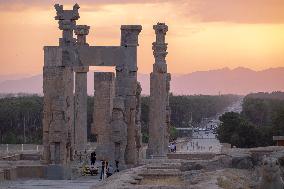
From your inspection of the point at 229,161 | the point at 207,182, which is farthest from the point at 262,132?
the point at 207,182

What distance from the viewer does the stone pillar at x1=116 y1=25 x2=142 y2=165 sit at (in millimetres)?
31219

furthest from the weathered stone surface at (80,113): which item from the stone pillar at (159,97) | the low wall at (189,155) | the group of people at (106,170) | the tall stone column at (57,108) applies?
the group of people at (106,170)

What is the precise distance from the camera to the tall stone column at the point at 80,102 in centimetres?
3728

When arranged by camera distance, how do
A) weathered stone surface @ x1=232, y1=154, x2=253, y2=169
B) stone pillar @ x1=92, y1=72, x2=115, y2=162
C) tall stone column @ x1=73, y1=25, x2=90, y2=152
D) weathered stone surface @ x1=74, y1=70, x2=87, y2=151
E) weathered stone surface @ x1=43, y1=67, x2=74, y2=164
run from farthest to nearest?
weathered stone surface @ x1=74, y1=70, x2=87, y2=151, tall stone column @ x1=73, y1=25, x2=90, y2=152, stone pillar @ x1=92, y1=72, x2=115, y2=162, weathered stone surface @ x1=43, y1=67, x2=74, y2=164, weathered stone surface @ x1=232, y1=154, x2=253, y2=169

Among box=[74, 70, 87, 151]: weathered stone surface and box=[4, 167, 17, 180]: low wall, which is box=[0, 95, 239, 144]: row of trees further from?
box=[4, 167, 17, 180]: low wall

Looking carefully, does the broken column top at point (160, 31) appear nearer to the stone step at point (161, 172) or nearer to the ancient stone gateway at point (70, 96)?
the ancient stone gateway at point (70, 96)

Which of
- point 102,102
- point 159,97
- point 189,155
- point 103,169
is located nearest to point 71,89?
point 102,102

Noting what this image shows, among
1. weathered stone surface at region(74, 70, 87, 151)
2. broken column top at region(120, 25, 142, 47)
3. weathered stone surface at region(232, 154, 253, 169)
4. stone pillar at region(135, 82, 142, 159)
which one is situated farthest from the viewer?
weathered stone surface at region(74, 70, 87, 151)

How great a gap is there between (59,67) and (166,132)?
8801mm

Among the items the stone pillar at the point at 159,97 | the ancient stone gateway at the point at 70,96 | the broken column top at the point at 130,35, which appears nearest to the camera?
the ancient stone gateway at the point at 70,96

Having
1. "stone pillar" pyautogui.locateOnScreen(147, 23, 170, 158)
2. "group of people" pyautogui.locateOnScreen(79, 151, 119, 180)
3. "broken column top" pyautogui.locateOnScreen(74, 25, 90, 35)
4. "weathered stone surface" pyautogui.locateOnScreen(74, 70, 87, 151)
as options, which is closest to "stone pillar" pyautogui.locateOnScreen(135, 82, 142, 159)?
"group of people" pyautogui.locateOnScreen(79, 151, 119, 180)

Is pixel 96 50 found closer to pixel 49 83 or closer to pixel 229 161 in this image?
pixel 49 83

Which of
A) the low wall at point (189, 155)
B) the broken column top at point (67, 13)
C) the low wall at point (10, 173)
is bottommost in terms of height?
the low wall at point (10, 173)

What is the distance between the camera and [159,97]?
37.6 meters
